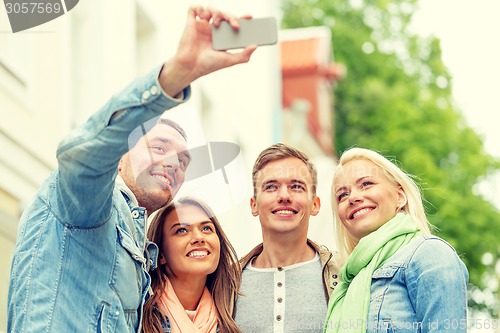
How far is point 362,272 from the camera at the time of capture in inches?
152

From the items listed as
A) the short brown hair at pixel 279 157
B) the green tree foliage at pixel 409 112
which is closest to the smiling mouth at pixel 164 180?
the short brown hair at pixel 279 157

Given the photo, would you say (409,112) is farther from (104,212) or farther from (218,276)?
(104,212)

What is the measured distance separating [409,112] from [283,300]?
84.4ft

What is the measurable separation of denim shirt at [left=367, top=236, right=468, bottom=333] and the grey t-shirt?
0.40m

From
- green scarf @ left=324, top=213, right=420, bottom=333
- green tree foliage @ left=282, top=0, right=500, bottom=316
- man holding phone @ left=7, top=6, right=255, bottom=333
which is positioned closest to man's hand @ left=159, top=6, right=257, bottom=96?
man holding phone @ left=7, top=6, right=255, bottom=333

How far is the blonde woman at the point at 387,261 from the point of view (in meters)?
3.68

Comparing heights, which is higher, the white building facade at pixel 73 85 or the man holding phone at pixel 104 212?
the man holding phone at pixel 104 212

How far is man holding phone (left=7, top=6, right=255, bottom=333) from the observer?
2.81 meters

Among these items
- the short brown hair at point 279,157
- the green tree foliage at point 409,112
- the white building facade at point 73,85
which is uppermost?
the short brown hair at point 279,157

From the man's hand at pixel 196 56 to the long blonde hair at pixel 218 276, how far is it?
1296 mm

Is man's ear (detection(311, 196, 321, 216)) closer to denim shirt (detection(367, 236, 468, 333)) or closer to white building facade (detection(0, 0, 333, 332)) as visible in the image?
white building facade (detection(0, 0, 333, 332))

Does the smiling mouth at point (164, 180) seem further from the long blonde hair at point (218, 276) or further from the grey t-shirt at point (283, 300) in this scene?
the grey t-shirt at point (283, 300)

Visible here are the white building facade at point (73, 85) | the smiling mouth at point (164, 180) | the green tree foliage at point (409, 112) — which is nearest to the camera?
the smiling mouth at point (164, 180)

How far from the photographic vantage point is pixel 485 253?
86.6ft
